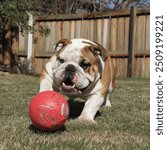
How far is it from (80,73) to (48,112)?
30.2 inches

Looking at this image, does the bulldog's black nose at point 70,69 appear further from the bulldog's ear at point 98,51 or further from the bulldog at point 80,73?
the bulldog's ear at point 98,51

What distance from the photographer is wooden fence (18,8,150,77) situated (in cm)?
1423

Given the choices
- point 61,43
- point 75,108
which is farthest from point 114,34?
point 61,43

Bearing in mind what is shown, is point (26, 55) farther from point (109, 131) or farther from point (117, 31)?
point (109, 131)

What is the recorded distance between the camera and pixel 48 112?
4043 mm

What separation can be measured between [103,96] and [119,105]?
1639 millimetres

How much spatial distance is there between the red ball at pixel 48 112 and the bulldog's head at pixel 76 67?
54cm

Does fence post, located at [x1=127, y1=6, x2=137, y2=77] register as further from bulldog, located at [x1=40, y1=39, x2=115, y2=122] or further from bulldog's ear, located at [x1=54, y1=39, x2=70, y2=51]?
bulldog's ear, located at [x1=54, y1=39, x2=70, y2=51]

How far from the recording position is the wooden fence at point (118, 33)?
14.2m

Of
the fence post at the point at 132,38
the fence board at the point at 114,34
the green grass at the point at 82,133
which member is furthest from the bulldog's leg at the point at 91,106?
the fence board at the point at 114,34

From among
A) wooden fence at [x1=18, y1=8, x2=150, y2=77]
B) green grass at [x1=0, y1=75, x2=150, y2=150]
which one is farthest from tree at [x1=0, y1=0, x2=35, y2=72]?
green grass at [x1=0, y1=75, x2=150, y2=150]

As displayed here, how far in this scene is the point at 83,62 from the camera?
4762 mm

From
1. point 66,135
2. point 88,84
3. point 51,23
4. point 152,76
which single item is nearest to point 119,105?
point 88,84

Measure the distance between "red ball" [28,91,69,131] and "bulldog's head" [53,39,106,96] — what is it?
1.76 feet
